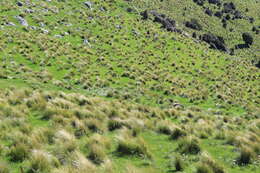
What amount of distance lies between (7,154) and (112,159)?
3.12 metres

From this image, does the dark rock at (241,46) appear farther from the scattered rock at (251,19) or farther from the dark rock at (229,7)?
the dark rock at (229,7)

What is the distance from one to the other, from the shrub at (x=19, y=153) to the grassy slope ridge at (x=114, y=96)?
3cm

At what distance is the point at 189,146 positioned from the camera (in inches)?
353

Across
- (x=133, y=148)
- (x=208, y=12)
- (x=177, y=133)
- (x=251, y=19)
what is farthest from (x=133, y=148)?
(x=251, y=19)

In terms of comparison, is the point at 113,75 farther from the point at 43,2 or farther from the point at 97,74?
the point at 43,2

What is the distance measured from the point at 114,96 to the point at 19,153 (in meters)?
14.8

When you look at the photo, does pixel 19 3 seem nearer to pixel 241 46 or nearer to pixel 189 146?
pixel 189 146

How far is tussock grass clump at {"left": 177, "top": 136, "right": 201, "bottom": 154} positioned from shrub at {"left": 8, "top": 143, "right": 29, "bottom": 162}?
5341 millimetres

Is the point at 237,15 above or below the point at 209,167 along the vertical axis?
above

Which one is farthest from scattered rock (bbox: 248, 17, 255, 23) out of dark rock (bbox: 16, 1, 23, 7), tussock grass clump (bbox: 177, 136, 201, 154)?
tussock grass clump (bbox: 177, 136, 201, 154)

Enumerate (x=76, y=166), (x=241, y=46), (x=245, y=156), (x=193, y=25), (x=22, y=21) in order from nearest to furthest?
(x=76, y=166) < (x=245, y=156) < (x=22, y=21) < (x=193, y=25) < (x=241, y=46)

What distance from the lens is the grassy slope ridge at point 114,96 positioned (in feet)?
25.2

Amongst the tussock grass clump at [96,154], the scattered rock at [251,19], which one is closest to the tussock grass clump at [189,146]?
the tussock grass clump at [96,154]

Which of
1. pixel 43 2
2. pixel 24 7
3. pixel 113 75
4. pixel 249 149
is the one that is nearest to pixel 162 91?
pixel 113 75
